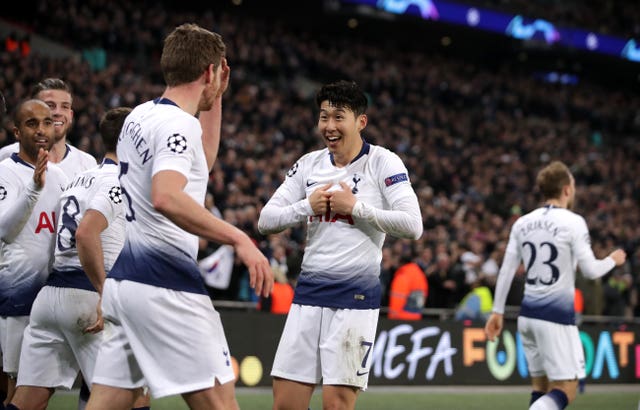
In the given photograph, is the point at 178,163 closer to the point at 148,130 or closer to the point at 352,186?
the point at 148,130

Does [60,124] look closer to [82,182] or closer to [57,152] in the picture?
[57,152]

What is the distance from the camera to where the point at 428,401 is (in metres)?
13.1

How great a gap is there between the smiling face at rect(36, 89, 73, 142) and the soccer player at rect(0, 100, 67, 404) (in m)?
0.34

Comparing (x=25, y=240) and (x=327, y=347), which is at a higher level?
(x=25, y=240)

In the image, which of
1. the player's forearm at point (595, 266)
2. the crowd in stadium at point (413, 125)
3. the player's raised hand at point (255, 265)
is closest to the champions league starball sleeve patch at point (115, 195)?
the player's raised hand at point (255, 265)

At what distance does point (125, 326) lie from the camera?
4398 mm

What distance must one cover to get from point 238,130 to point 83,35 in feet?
15.2

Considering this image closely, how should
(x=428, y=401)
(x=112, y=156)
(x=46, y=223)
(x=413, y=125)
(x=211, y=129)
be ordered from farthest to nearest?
(x=413, y=125) < (x=428, y=401) < (x=46, y=223) < (x=112, y=156) < (x=211, y=129)

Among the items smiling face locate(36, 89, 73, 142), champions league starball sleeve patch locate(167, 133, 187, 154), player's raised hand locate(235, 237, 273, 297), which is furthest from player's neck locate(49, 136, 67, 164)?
player's raised hand locate(235, 237, 273, 297)

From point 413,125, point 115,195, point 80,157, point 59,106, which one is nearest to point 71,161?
point 80,157

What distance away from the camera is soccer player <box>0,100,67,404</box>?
21.0 ft

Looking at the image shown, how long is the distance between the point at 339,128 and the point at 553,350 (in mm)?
3071

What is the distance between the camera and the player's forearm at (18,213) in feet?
19.8

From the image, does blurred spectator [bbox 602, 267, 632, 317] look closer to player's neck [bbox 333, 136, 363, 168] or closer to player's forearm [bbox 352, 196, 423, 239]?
player's neck [bbox 333, 136, 363, 168]
